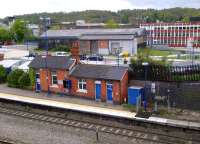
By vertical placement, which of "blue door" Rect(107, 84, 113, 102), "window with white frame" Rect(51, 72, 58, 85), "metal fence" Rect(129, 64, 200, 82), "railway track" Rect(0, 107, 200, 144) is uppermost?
"metal fence" Rect(129, 64, 200, 82)

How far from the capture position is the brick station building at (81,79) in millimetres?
25016

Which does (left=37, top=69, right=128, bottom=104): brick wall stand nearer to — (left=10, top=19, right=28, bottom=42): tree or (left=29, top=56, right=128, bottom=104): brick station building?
(left=29, top=56, right=128, bottom=104): brick station building

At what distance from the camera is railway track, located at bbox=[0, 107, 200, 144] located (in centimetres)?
1725

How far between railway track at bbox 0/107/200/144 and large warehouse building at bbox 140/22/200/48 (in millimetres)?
56394

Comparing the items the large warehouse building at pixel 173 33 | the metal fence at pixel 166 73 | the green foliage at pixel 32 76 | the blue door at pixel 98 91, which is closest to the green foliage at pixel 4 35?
the large warehouse building at pixel 173 33

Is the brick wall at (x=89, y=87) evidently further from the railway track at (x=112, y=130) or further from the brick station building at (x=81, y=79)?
the railway track at (x=112, y=130)

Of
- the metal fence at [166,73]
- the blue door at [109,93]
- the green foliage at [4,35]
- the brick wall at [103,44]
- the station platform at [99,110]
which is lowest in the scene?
the station platform at [99,110]

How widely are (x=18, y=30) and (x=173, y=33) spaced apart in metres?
42.8

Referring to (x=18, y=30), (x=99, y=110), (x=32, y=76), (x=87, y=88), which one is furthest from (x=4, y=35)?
(x=99, y=110)

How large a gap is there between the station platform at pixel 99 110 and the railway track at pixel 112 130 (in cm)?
142

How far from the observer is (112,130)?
1911 centimetres

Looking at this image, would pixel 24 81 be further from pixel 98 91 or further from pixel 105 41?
pixel 105 41

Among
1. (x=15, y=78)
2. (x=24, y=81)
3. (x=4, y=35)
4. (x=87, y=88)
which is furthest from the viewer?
(x=4, y=35)

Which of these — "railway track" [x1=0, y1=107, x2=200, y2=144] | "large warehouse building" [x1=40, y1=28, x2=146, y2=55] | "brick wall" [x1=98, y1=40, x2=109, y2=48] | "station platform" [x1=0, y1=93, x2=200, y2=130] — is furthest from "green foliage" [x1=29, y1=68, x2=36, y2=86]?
"brick wall" [x1=98, y1=40, x2=109, y2=48]
